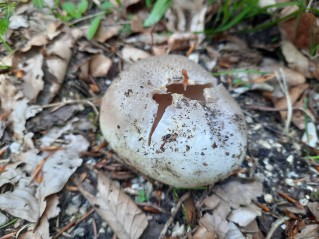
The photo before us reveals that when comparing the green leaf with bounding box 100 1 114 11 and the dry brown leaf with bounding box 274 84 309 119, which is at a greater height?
the green leaf with bounding box 100 1 114 11

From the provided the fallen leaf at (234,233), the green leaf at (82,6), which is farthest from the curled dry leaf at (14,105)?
the fallen leaf at (234,233)

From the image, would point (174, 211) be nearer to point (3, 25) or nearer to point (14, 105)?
point (14, 105)

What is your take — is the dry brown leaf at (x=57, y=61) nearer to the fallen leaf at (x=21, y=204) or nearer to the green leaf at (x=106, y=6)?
the green leaf at (x=106, y=6)

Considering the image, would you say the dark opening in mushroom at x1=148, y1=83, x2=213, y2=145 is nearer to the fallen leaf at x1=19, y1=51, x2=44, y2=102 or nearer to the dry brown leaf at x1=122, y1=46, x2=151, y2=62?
the dry brown leaf at x1=122, y1=46, x2=151, y2=62

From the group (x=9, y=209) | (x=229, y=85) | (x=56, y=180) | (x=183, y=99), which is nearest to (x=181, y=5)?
(x=229, y=85)

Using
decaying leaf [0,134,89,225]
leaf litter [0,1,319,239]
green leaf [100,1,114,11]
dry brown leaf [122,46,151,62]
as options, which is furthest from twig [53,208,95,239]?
green leaf [100,1,114,11]

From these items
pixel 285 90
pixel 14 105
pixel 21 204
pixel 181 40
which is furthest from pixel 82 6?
pixel 285 90

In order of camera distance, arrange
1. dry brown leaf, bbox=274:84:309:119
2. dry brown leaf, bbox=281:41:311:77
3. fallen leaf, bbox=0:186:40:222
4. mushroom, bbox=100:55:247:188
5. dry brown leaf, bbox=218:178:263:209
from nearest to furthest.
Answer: mushroom, bbox=100:55:247:188
fallen leaf, bbox=0:186:40:222
dry brown leaf, bbox=218:178:263:209
dry brown leaf, bbox=274:84:309:119
dry brown leaf, bbox=281:41:311:77
